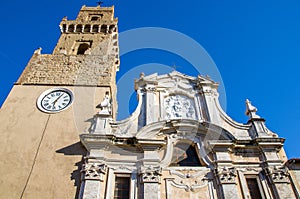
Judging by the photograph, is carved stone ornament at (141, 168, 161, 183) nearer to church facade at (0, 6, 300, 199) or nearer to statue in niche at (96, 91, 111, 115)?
church facade at (0, 6, 300, 199)

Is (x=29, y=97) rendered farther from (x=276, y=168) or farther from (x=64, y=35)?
(x=276, y=168)

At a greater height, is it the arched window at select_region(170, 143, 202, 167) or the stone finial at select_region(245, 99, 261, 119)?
the stone finial at select_region(245, 99, 261, 119)

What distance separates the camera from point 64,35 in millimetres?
18953

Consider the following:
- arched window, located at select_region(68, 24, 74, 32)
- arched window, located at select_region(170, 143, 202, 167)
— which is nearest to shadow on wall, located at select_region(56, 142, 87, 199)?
arched window, located at select_region(170, 143, 202, 167)

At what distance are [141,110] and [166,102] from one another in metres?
1.42

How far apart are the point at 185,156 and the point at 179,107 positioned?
2.82 metres

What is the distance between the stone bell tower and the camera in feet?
30.0

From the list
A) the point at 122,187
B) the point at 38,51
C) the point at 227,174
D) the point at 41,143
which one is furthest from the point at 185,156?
the point at 38,51

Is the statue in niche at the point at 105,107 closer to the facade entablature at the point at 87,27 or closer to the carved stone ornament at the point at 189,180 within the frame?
the carved stone ornament at the point at 189,180

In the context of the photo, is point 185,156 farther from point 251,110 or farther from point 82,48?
point 82,48

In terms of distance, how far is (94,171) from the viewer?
903cm

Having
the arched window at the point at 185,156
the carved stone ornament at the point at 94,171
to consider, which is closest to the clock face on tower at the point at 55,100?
the carved stone ornament at the point at 94,171

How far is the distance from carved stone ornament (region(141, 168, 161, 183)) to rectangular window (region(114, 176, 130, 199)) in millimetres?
721

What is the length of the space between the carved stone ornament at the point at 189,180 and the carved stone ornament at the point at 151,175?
53 cm
